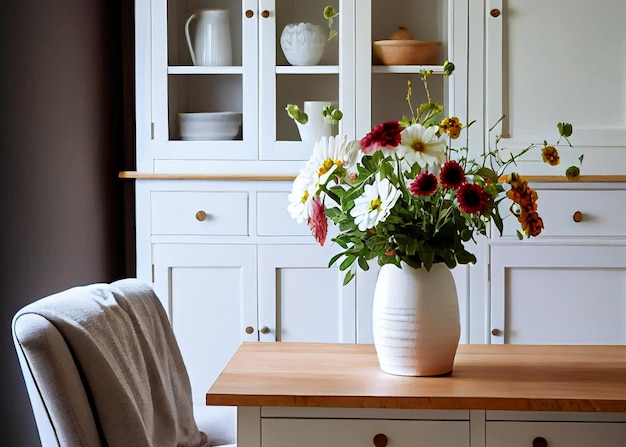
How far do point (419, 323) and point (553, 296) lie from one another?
1456mm

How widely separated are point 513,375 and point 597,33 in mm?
1704

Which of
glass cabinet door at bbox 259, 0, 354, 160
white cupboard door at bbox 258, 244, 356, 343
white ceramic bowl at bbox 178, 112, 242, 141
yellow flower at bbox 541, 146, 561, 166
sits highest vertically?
glass cabinet door at bbox 259, 0, 354, 160

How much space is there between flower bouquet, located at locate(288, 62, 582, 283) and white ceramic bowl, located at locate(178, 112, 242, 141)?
1.40m

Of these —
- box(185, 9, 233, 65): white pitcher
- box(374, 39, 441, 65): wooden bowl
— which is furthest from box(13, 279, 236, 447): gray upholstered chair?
box(374, 39, 441, 65): wooden bowl

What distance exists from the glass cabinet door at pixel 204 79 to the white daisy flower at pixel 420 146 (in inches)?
56.4

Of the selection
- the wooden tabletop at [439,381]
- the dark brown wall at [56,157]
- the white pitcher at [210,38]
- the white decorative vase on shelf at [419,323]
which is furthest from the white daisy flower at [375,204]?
the white pitcher at [210,38]

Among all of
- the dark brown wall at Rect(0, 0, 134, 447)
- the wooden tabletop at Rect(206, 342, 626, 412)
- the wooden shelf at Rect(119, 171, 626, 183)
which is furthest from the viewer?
the wooden shelf at Rect(119, 171, 626, 183)

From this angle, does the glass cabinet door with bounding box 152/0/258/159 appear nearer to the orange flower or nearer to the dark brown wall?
the dark brown wall

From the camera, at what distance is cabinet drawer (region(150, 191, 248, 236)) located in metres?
2.83

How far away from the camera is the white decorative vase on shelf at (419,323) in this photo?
1492mm

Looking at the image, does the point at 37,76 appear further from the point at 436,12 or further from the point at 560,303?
the point at 560,303

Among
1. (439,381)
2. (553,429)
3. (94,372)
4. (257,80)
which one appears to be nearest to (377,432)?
(439,381)

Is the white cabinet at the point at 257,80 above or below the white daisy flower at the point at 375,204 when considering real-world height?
above

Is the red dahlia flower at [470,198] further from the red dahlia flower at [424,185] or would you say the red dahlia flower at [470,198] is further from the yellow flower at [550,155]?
the yellow flower at [550,155]
